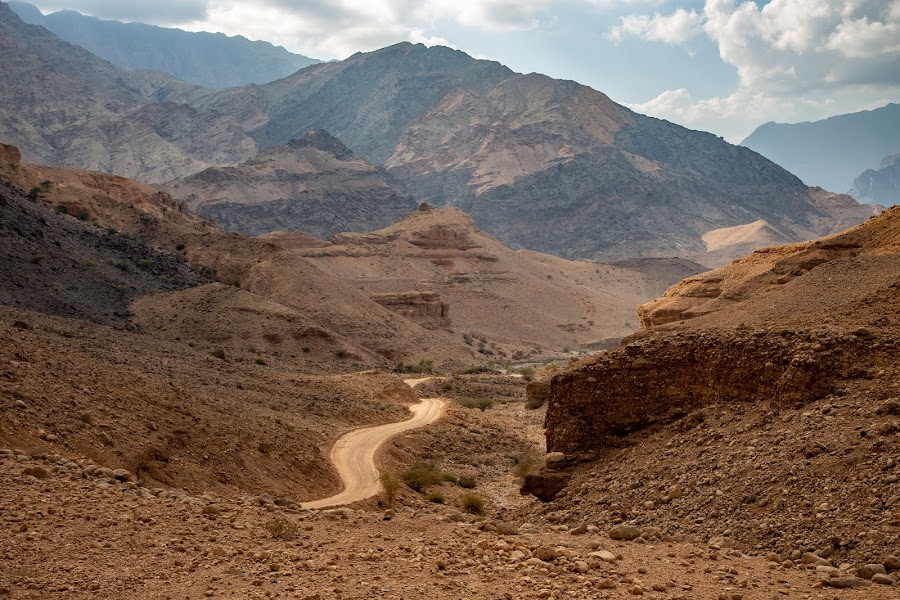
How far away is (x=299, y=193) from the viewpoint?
157 meters

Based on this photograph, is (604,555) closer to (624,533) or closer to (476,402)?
(624,533)

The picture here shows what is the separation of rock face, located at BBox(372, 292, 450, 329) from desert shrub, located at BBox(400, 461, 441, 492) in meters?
48.2

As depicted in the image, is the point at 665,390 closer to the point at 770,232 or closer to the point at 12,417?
the point at 12,417

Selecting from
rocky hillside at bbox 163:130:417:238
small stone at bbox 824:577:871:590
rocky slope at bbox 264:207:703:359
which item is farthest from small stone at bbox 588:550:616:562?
Result: rocky hillside at bbox 163:130:417:238

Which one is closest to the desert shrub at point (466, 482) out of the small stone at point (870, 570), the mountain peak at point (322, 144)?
the small stone at point (870, 570)

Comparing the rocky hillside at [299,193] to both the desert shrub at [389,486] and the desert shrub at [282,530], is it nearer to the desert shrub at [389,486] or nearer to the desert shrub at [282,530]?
the desert shrub at [389,486]

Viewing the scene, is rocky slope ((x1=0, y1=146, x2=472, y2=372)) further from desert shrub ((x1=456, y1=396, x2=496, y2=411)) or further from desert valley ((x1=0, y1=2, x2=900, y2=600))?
desert shrub ((x1=456, y1=396, x2=496, y2=411))

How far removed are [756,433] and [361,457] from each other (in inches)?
501

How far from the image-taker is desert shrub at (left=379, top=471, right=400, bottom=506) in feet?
65.1

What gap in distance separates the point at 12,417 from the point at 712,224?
172080mm

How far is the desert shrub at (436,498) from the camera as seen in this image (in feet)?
67.0

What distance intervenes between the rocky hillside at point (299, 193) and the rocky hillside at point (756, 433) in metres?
129

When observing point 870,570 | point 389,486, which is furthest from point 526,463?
point 870,570

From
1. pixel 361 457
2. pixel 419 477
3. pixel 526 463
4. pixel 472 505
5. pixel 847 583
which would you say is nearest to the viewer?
pixel 847 583
